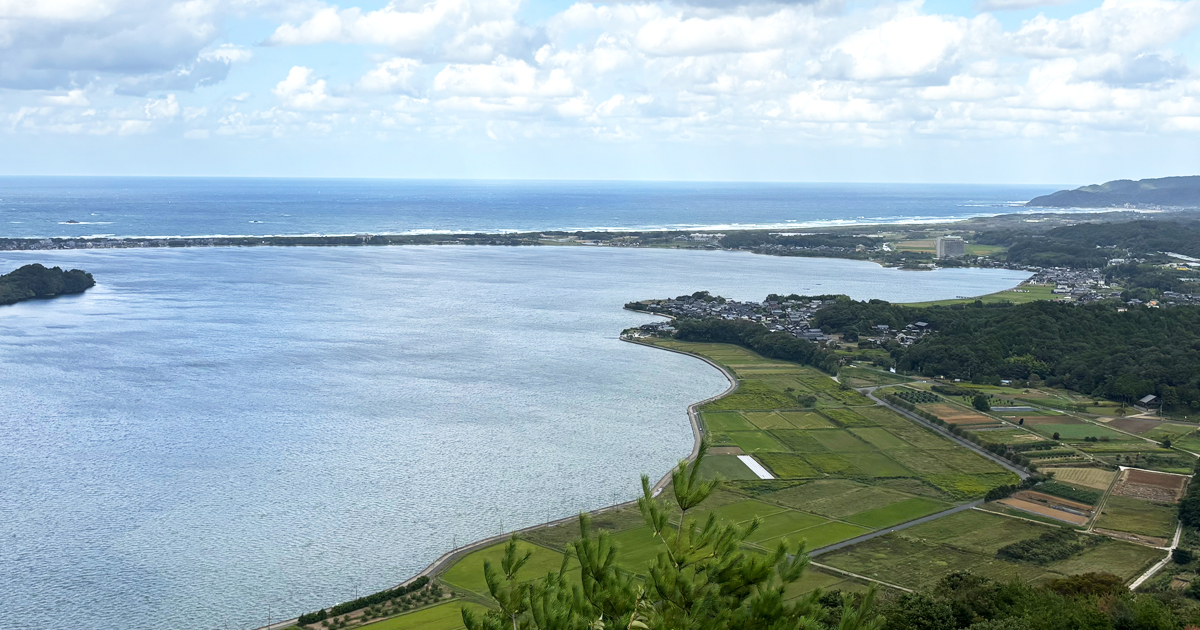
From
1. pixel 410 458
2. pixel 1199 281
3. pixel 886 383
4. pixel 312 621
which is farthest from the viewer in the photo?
pixel 1199 281

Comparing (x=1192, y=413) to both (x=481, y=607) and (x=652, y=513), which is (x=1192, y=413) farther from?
(x=652, y=513)

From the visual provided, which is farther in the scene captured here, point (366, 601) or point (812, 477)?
point (812, 477)

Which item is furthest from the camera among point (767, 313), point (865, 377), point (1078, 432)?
point (767, 313)

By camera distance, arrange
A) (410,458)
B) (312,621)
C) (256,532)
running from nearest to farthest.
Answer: (312,621), (256,532), (410,458)

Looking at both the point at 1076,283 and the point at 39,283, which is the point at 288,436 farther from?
the point at 1076,283

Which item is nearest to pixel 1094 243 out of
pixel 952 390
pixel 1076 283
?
pixel 1076 283

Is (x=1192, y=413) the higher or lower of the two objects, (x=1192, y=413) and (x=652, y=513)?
the lower

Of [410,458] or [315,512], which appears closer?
[315,512]

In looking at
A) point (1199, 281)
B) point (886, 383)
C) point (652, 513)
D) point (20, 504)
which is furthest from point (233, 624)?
point (1199, 281)
